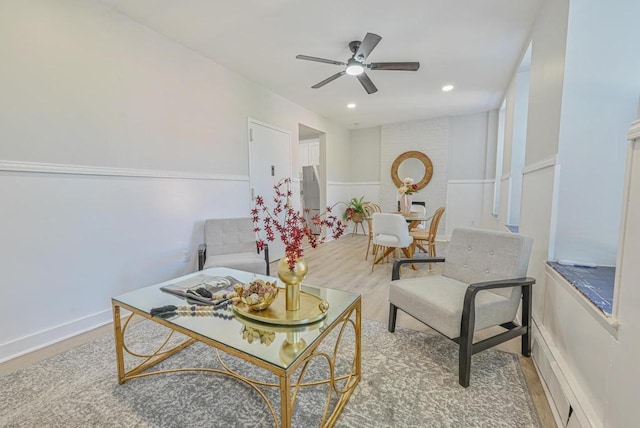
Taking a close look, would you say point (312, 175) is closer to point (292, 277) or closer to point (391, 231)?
point (391, 231)

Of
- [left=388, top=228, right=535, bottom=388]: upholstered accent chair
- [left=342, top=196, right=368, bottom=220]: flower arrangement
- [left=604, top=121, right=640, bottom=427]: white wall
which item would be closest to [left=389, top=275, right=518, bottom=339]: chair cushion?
[left=388, top=228, right=535, bottom=388]: upholstered accent chair

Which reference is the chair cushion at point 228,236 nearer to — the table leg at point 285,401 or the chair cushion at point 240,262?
the chair cushion at point 240,262

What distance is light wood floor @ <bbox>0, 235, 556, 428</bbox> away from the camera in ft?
5.12

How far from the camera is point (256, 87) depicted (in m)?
3.59

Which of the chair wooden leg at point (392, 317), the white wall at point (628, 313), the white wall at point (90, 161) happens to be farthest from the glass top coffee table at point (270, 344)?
the white wall at point (628, 313)

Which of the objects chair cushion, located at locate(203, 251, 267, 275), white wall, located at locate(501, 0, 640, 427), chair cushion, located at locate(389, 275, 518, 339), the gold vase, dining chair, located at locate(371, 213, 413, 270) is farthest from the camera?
dining chair, located at locate(371, 213, 413, 270)

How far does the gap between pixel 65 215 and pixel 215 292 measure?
53.2 inches

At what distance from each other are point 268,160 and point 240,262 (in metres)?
1.84

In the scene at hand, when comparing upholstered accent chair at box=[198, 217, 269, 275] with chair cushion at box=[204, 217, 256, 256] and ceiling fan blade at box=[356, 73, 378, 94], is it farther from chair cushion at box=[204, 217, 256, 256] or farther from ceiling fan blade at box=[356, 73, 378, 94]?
ceiling fan blade at box=[356, 73, 378, 94]

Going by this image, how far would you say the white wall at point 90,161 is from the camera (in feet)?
5.71

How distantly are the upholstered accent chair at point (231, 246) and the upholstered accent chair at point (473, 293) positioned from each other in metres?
1.30

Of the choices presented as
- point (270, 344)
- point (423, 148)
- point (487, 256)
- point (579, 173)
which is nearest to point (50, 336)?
point (270, 344)

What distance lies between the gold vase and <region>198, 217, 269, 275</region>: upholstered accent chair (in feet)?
4.20

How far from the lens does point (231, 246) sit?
2.89 m
